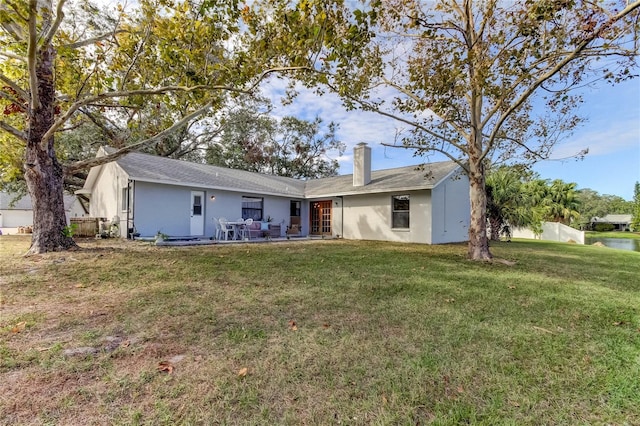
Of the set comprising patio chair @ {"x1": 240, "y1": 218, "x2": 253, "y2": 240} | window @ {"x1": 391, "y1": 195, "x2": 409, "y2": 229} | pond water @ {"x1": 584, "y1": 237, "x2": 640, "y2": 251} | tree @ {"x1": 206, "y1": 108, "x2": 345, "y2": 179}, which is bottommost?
pond water @ {"x1": 584, "y1": 237, "x2": 640, "y2": 251}

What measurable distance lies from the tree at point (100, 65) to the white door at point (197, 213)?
16.6ft

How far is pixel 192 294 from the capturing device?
4578 mm

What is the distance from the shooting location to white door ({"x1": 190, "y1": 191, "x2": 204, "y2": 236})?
533 inches

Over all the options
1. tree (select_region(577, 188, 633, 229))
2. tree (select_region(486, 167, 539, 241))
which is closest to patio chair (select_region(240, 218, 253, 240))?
tree (select_region(486, 167, 539, 241))

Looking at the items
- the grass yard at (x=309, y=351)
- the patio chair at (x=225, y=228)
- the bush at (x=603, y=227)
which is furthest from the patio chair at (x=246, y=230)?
the bush at (x=603, y=227)

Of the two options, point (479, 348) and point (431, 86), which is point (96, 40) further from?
point (479, 348)

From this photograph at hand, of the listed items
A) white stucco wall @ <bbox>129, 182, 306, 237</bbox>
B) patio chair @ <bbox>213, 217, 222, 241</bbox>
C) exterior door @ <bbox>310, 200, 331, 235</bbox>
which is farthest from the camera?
exterior door @ <bbox>310, 200, 331, 235</bbox>

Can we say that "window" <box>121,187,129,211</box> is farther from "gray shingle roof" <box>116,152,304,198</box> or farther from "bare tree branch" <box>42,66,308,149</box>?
"bare tree branch" <box>42,66,308,149</box>

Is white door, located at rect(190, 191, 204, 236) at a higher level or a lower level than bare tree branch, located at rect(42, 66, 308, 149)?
lower

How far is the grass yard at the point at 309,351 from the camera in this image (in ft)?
6.70

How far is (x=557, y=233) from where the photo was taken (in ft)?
74.3

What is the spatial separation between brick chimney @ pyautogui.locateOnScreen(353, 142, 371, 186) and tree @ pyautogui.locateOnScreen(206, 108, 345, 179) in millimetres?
10522

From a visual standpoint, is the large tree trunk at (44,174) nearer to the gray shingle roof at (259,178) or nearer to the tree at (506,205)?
the gray shingle roof at (259,178)

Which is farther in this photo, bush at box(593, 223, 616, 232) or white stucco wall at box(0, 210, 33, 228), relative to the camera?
bush at box(593, 223, 616, 232)
